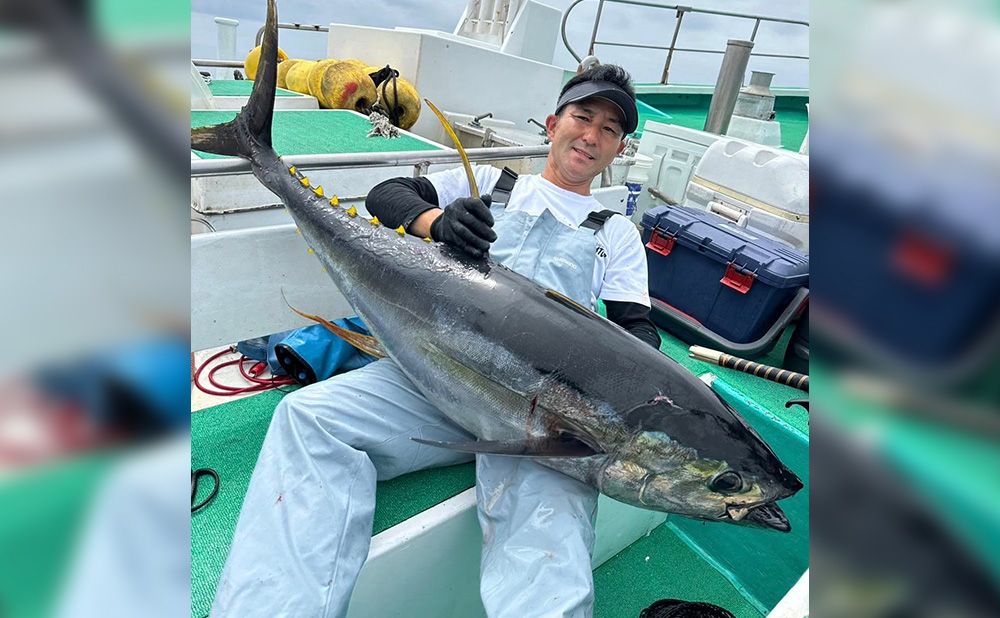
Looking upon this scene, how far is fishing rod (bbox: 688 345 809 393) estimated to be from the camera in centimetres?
298

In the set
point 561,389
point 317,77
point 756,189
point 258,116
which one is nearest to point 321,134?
point 317,77

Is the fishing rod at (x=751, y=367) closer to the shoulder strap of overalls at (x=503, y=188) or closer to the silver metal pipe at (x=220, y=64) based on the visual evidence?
the shoulder strap of overalls at (x=503, y=188)

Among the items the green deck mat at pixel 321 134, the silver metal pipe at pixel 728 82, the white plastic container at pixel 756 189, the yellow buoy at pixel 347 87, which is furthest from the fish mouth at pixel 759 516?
the silver metal pipe at pixel 728 82

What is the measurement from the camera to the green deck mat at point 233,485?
1669 millimetres

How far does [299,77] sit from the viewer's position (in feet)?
20.7

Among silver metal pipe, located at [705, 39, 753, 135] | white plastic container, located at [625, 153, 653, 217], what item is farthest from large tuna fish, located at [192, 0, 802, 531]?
silver metal pipe, located at [705, 39, 753, 135]

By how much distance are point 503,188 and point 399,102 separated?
3.35 metres

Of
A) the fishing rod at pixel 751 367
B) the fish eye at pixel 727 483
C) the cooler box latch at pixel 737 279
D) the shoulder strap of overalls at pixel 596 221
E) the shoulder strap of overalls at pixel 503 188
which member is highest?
the shoulder strap of overalls at pixel 503 188

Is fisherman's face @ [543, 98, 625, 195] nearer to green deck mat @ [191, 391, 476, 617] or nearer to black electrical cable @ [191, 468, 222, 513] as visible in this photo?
green deck mat @ [191, 391, 476, 617]

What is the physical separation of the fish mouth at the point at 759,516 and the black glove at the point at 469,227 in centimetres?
115

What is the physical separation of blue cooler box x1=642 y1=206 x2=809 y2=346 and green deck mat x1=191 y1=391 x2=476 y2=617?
1.95 meters
